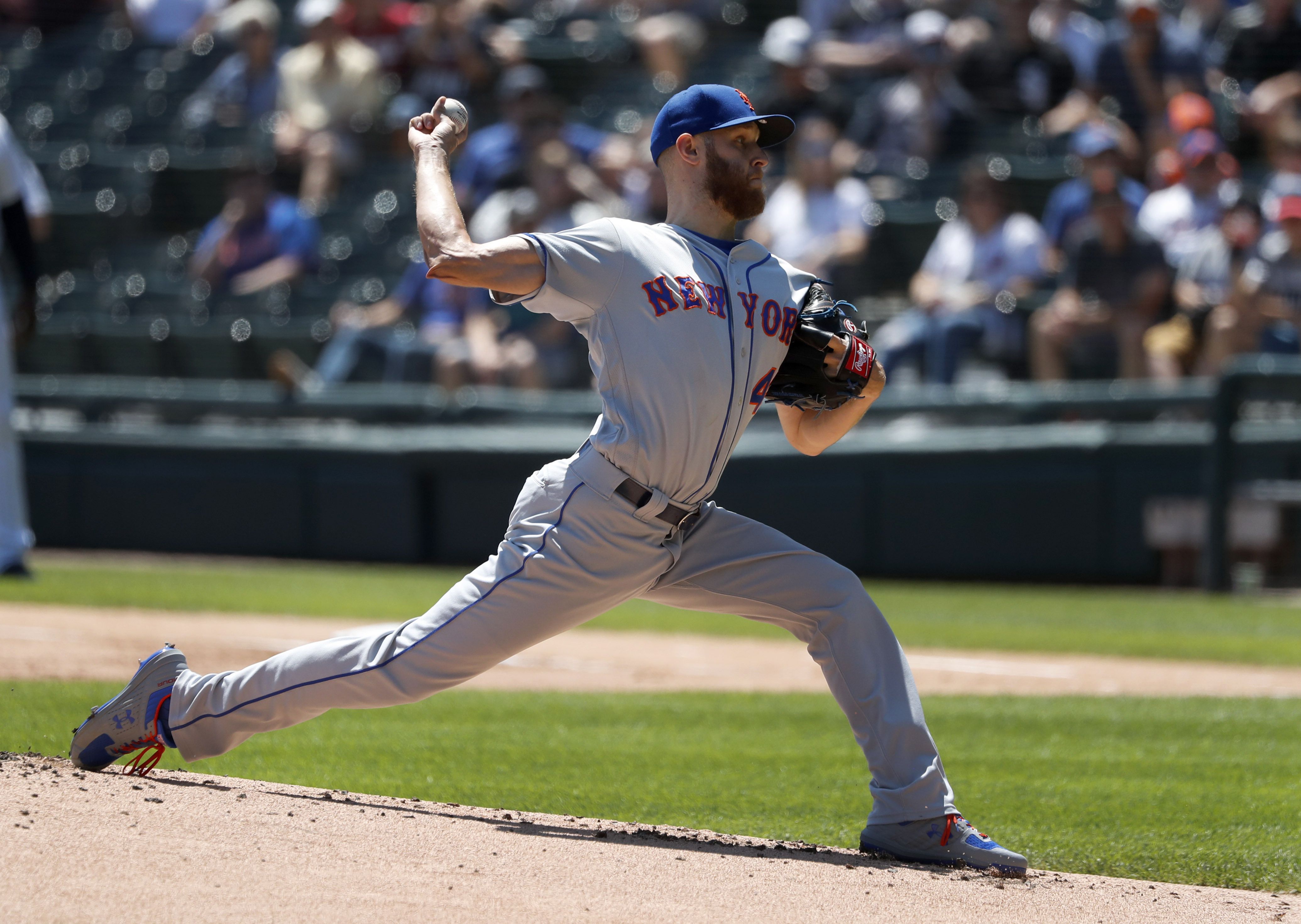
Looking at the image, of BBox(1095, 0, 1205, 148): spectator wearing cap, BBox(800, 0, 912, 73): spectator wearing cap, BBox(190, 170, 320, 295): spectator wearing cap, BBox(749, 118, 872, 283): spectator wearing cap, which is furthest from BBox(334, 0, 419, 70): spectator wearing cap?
BBox(1095, 0, 1205, 148): spectator wearing cap

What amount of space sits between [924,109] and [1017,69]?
2.39ft

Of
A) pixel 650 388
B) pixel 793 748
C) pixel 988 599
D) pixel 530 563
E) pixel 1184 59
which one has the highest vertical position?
pixel 1184 59

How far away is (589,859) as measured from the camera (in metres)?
3.12

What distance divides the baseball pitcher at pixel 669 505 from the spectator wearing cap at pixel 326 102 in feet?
31.9

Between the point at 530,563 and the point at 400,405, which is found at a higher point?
the point at 530,563

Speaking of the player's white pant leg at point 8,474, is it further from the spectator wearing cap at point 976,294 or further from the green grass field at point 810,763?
the spectator wearing cap at point 976,294

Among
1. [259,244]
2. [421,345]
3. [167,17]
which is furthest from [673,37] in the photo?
[167,17]

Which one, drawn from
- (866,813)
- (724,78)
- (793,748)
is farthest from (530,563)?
(724,78)

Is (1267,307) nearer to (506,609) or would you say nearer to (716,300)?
(716,300)

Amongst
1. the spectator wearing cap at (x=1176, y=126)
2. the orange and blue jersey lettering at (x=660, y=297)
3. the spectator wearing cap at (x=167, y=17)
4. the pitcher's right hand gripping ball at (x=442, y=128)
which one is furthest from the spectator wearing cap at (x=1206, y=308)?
the spectator wearing cap at (x=167, y=17)

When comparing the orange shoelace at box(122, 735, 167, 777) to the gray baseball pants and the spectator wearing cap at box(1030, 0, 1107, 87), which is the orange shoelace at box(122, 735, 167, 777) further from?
the spectator wearing cap at box(1030, 0, 1107, 87)

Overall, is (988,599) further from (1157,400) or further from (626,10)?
(626,10)

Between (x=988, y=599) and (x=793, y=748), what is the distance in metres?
4.17

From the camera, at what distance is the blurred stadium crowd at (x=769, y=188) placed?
948 centimetres
